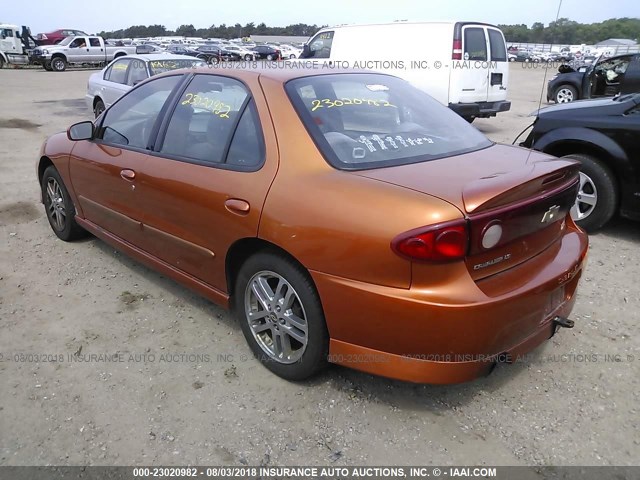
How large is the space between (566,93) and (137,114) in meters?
13.1

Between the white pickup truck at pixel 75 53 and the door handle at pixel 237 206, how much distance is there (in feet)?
95.2

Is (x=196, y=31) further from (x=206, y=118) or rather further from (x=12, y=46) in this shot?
(x=206, y=118)

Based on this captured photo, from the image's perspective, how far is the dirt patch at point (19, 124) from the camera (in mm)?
11226

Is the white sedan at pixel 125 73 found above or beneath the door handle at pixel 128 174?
above

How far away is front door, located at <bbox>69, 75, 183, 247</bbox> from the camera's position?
3.57m

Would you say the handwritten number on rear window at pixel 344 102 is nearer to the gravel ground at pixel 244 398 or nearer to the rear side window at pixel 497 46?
the gravel ground at pixel 244 398

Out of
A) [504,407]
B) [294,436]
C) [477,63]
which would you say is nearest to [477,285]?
[504,407]

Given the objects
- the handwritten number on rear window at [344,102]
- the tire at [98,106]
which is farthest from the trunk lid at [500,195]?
the tire at [98,106]

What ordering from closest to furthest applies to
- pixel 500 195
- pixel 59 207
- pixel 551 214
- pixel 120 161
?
pixel 500 195
pixel 551 214
pixel 120 161
pixel 59 207

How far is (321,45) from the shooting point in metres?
11.8

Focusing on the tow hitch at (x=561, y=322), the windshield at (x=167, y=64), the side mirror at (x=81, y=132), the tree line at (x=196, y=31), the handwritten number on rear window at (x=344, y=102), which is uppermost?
the tree line at (x=196, y=31)

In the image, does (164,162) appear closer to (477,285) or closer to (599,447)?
(477,285)

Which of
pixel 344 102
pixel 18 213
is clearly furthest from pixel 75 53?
pixel 344 102

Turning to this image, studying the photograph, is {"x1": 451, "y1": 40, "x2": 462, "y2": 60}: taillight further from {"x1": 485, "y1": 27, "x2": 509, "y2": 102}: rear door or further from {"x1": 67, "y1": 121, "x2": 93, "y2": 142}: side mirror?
{"x1": 67, "y1": 121, "x2": 93, "y2": 142}: side mirror
